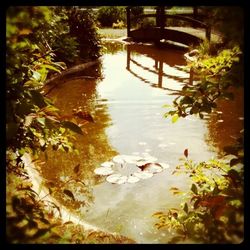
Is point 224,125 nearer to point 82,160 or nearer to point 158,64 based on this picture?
point 82,160

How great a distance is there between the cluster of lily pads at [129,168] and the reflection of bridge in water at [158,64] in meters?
4.84

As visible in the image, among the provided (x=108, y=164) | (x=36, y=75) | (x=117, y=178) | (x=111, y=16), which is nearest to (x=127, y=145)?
(x=108, y=164)

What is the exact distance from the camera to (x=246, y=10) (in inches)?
65.0

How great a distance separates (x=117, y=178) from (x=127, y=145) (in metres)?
1.29

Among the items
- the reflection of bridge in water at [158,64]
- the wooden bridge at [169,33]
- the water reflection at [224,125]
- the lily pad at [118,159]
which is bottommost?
the lily pad at [118,159]

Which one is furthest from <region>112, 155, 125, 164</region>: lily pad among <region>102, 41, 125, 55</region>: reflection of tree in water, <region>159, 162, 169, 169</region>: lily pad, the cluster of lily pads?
<region>102, 41, 125, 55</region>: reflection of tree in water

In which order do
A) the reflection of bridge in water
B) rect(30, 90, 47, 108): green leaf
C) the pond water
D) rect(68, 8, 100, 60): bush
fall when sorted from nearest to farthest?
rect(30, 90, 47, 108): green leaf → the pond water → the reflection of bridge in water → rect(68, 8, 100, 60): bush

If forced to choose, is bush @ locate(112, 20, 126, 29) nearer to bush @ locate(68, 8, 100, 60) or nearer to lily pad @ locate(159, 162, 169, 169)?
bush @ locate(68, 8, 100, 60)

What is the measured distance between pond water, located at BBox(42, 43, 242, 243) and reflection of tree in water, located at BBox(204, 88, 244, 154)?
0.56ft

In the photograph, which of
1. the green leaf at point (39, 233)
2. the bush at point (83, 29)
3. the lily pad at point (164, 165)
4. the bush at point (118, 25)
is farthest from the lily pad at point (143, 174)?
the bush at point (118, 25)

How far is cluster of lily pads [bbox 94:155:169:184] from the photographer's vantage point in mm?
5547

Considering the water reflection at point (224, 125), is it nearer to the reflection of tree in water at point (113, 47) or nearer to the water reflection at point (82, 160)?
the water reflection at point (82, 160)

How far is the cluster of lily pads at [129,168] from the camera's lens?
5.55m
